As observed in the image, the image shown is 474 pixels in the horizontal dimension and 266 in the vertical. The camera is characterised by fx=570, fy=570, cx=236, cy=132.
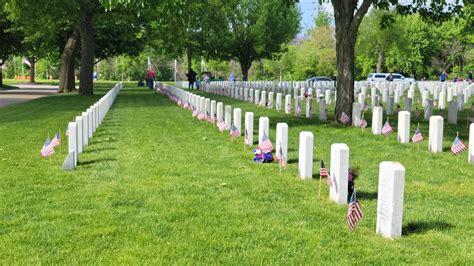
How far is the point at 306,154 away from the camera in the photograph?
24.9 feet

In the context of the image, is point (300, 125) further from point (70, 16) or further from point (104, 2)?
point (70, 16)

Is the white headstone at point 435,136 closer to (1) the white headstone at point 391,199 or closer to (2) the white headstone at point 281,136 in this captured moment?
(2) the white headstone at point 281,136

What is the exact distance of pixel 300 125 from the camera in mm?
15125

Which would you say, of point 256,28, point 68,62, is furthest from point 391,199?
point 256,28

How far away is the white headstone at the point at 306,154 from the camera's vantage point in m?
7.48

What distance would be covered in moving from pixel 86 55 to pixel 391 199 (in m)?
27.8

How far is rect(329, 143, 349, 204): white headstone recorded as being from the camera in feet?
20.3

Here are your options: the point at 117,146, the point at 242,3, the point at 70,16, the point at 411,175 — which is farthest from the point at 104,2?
the point at 242,3

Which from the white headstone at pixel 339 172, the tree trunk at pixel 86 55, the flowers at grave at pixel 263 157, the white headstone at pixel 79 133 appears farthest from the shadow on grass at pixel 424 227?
the tree trunk at pixel 86 55

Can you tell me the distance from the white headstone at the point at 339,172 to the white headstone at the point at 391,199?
3.00ft

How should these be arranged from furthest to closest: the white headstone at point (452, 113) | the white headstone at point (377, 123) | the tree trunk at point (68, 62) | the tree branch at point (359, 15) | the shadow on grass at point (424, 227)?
the tree trunk at point (68, 62)
the white headstone at point (452, 113)
the tree branch at point (359, 15)
the white headstone at point (377, 123)
the shadow on grass at point (424, 227)

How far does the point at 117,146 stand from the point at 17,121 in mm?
6464

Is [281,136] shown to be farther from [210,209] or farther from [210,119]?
[210,119]

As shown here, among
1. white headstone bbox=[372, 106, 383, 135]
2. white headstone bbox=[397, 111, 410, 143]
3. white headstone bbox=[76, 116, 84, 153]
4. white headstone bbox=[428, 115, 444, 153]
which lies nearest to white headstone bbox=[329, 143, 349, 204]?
white headstone bbox=[428, 115, 444, 153]
